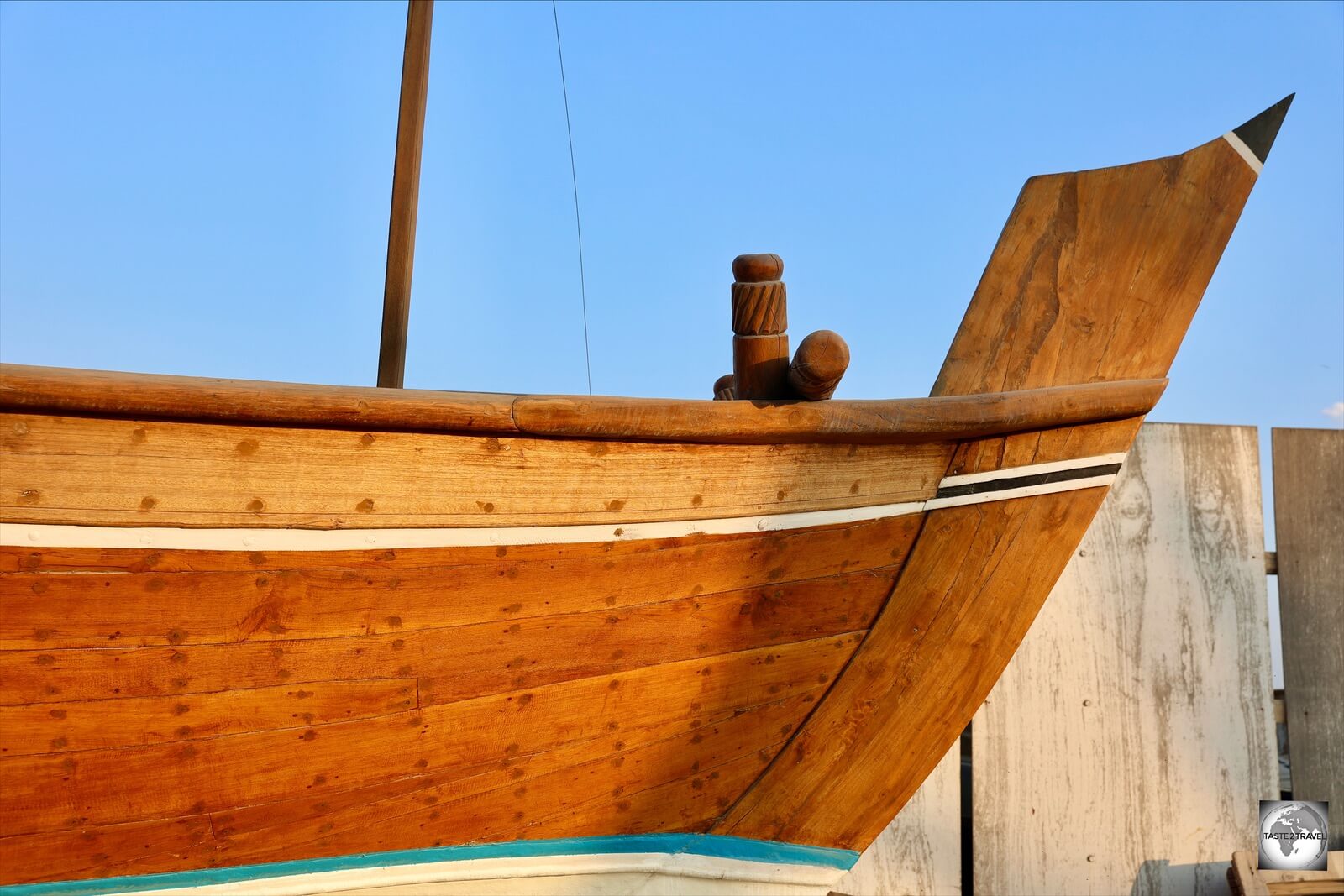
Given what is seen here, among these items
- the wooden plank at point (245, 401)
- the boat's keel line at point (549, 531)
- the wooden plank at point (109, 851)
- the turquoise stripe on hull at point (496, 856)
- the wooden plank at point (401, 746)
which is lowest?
the turquoise stripe on hull at point (496, 856)

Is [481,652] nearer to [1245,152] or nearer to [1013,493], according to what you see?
[1013,493]

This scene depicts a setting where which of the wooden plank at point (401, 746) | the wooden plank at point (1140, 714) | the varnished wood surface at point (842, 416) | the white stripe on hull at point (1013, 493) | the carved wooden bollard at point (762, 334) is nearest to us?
the wooden plank at point (401, 746)

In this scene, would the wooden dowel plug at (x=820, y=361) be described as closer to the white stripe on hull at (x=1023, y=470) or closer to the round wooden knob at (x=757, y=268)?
the round wooden knob at (x=757, y=268)

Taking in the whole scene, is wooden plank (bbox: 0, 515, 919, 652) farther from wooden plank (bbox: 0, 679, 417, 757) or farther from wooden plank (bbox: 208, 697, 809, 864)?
wooden plank (bbox: 208, 697, 809, 864)

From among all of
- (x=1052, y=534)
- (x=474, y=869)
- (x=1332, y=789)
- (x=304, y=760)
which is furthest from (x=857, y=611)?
(x=1332, y=789)

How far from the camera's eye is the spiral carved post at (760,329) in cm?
177

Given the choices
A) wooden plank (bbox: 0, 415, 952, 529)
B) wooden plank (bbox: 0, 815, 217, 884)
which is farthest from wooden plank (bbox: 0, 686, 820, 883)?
wooden plank (bbox: 0, 415, 952, 529)

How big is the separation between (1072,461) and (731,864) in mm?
980

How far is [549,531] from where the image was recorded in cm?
164

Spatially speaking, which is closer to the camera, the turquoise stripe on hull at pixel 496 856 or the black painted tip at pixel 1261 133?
the turquoise stripe on hull at pixel 496 856

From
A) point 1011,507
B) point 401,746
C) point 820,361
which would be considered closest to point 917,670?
point 1011,507

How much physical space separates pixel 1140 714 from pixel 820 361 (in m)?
2.32

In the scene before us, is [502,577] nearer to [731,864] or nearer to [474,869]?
[474,869]

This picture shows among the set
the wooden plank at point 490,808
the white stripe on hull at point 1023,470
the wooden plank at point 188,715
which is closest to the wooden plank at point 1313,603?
the white stripe on hull at point 1023,470
